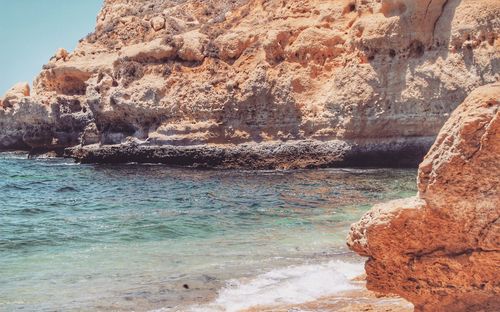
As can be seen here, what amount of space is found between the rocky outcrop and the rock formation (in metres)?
14.4

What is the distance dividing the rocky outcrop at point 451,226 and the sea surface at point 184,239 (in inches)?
89.2

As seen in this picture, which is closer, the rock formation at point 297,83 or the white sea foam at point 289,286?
the white sea foam at point 289,286

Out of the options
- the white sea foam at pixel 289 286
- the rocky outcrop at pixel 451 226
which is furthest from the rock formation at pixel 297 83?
the rocky outcrop at pixel 451 226

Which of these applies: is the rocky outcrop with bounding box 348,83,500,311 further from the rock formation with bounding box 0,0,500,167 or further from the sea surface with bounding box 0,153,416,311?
the rock formation with bounding box 0,0,500,167

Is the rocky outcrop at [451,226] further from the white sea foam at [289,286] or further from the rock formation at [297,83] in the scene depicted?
the rock formation at [297,83]

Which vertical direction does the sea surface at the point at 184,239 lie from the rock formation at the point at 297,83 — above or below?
below

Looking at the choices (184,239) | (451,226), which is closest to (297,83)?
(184,239)

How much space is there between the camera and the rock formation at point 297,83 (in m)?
18.2

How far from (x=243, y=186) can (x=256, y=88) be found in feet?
17.5

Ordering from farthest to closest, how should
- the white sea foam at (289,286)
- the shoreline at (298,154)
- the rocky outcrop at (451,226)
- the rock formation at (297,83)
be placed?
the shoreline at (298,154) < the rock formation at (297,83) < the white sea foam at (289,286) < the rocky outcrop at (451,226)

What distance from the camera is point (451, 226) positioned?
12.6 feet

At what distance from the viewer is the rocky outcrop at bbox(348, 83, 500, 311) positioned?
3.65 metres

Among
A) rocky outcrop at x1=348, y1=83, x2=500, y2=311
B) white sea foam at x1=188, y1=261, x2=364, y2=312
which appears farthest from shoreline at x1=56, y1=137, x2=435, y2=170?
rocky outcrop at x1=348, y1=83, x2=500, y2=311

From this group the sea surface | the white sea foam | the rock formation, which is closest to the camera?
the white sea foam
